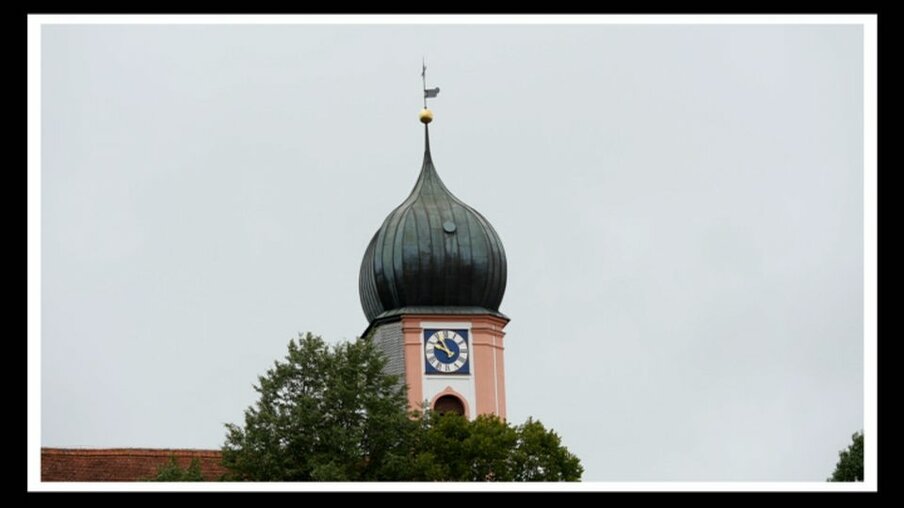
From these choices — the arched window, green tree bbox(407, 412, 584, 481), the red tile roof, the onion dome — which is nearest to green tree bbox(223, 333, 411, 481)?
green tree bbox(407, 412, 584, 481)

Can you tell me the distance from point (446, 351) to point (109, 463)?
30.1 feet

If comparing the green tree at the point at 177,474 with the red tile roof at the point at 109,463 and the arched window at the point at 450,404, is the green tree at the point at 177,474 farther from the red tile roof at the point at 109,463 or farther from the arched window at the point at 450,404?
Answer: the arched window at the point at 450,404

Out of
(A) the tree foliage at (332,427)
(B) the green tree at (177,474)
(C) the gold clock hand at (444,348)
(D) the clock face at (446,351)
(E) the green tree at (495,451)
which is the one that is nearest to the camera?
(B) the green tree at (177,474)

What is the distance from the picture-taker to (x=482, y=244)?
49656 millimetres

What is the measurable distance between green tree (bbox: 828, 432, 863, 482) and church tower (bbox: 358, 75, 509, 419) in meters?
8.56

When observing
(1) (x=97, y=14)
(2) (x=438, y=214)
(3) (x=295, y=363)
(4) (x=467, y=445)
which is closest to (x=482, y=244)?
(2) (x=438, y=214)

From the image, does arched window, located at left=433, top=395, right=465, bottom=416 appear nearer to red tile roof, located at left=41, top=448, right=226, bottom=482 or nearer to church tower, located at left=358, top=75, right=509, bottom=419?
church tower, located at left=358, top=75, right=509, bottom=419

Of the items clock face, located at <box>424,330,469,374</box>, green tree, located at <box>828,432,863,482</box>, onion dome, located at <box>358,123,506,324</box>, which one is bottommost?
green tree, located at <box>828,432,863,482</box>

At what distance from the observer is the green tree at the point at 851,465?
41.8 metres

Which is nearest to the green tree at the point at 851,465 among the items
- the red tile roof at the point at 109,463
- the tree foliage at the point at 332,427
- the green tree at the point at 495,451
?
the green tree at the point at 495,451

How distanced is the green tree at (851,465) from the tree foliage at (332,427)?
8.27m

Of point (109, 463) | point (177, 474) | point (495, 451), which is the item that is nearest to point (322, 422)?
point (177, 474)

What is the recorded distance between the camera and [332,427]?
119 ft

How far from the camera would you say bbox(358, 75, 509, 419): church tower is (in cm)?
4781
